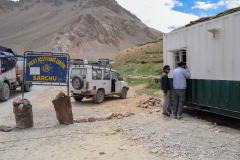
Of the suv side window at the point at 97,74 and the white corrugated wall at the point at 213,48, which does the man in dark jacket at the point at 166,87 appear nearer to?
the white corrugated wall at the point at 213,48

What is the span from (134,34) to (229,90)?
3643 inches

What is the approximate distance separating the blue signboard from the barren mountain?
60.3 meters

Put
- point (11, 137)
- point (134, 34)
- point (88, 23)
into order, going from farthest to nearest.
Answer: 1. point (134, 34)
2. point (88, 23)
3. point (11, 137)

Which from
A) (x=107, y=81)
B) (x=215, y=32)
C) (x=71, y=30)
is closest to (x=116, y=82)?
(x=107, y=81)

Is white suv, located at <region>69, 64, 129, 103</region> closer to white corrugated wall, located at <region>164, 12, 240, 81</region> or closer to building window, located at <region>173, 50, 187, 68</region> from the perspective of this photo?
building window, located at <region>173, 50, 187, 68</region>

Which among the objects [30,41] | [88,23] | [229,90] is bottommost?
[229,90]

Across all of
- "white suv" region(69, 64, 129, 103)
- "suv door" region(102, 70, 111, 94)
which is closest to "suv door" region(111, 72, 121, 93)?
"white suv" region(69, 64, 129, 103)

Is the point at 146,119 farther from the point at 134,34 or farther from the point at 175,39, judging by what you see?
the point at 134,34

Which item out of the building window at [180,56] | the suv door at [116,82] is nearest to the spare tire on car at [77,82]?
the suv door at [116,82]

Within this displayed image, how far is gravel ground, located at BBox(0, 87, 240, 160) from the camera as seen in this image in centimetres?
518

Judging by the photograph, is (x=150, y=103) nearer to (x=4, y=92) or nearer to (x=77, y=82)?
(x=77, y=82)

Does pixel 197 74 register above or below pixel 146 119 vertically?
above

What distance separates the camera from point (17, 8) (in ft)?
420

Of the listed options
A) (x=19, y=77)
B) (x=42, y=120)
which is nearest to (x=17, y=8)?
(x=19, y=77)
